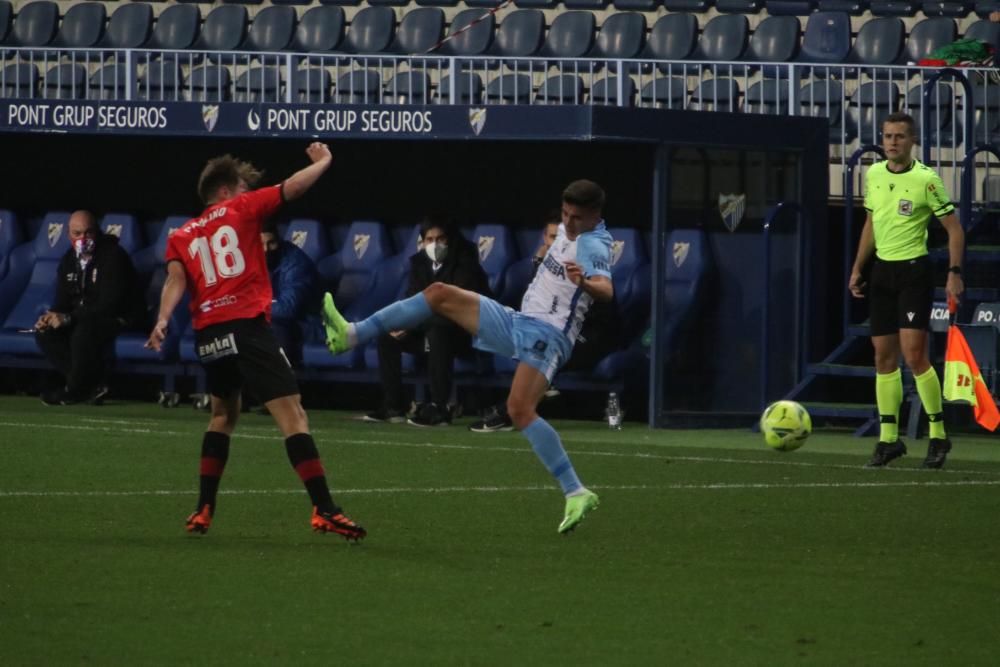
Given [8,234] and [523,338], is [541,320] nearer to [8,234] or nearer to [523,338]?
[523,338]

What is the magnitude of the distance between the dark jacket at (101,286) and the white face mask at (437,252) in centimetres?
304

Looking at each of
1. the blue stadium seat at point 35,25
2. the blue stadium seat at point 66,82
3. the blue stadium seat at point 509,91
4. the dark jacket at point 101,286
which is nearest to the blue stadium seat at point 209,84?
the blue stadium seat at point 66,82

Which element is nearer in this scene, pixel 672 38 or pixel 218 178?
pixel 218 178

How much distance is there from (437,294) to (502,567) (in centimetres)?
159

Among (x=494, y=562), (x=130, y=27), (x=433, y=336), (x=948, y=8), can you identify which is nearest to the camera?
(x=494, y=562)

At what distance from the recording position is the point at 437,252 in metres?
17.3

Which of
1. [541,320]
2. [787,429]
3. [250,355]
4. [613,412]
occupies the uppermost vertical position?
[541,320]

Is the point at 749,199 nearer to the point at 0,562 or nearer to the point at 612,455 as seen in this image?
the point at 612,455

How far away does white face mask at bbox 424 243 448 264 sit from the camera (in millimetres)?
17281

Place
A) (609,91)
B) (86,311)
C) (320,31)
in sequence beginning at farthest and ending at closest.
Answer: (320,31), (609,91), (86,311)

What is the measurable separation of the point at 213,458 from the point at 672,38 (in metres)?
12.6

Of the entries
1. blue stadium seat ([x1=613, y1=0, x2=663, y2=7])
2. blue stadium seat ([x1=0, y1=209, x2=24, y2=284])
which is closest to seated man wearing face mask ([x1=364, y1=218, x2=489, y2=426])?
blue stadium seat ([x1=0, y1=209, x2=24, y2=284])

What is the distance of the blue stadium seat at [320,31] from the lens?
22.5 m

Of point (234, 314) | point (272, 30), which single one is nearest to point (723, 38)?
point (272, 30)
